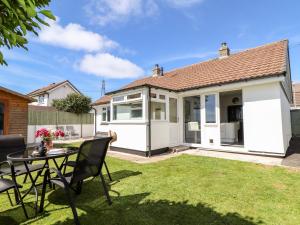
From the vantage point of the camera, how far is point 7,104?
9789mm

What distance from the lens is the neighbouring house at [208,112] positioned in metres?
7.46

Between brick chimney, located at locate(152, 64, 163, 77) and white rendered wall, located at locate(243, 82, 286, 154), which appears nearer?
white rendered wall, located at locate(243, 82, 286, 154)

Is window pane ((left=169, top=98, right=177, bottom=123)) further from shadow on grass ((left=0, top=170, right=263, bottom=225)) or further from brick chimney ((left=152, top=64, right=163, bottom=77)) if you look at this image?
brick chimney ((left=152, top=64, right=163, bottom=77))

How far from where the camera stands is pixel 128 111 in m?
9.30

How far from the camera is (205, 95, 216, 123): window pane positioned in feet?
29.9

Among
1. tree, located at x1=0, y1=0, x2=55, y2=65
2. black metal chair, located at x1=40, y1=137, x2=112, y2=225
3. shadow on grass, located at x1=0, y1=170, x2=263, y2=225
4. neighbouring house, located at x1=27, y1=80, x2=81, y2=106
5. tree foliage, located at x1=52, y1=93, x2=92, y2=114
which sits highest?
neighbouring house, located at x1=27, y1=80, x2=81, y2=106

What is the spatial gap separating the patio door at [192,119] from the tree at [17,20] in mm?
8860

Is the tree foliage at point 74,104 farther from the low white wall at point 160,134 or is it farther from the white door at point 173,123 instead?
the low white wall at point 160,134

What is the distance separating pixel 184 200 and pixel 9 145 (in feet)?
14.2

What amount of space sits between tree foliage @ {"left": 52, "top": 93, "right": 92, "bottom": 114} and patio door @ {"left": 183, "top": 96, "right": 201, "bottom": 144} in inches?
558

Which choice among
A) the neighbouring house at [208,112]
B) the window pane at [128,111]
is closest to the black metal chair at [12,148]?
the neighbouring house at [208,112]

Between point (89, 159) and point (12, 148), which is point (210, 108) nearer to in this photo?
point (89, 159)

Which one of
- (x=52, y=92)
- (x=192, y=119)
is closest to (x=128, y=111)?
(x=192, y=119)

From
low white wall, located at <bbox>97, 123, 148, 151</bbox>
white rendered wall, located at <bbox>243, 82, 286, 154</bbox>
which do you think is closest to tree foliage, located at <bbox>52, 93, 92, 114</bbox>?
low white wall, located at <bbox>97, 123, 148, 151</bbox>
